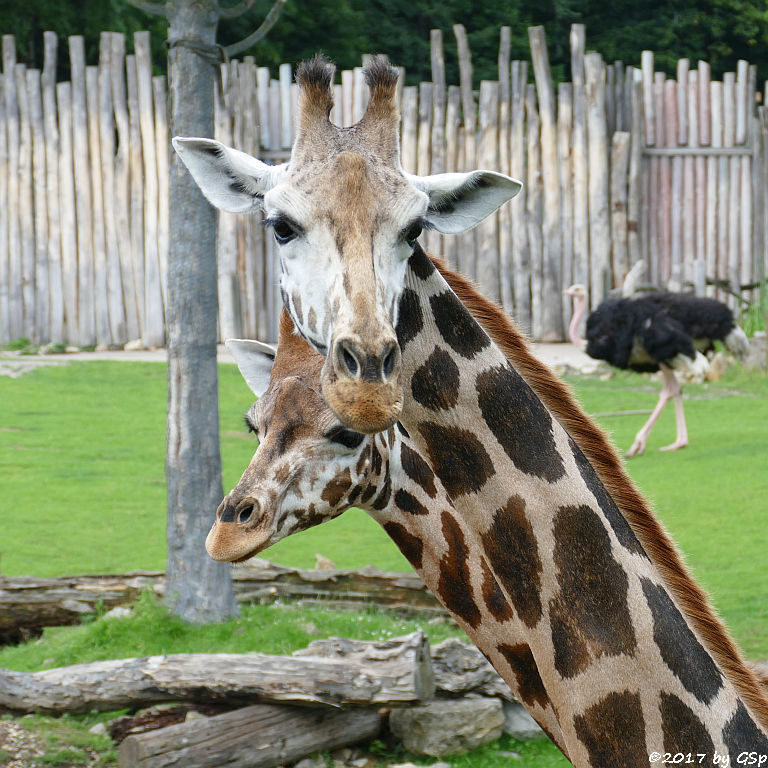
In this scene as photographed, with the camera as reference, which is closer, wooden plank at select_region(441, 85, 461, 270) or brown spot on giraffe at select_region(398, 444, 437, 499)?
brown spot on giraffe at select_region(398, 444, 437, 499)

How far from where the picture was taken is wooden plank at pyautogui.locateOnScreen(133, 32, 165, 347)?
599 inches

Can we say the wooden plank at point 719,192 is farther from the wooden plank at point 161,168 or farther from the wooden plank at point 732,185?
the wooden plank at point 161,168

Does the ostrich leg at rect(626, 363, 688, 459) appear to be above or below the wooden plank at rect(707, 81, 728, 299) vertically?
below

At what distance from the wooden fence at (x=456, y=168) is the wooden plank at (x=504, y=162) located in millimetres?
27

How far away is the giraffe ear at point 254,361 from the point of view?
378 cm

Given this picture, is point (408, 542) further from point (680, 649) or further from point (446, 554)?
point (680, 649)

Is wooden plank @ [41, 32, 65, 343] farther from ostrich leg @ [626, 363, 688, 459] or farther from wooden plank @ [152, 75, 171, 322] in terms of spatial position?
ostrich leg @ [626, 363, 688, 459]

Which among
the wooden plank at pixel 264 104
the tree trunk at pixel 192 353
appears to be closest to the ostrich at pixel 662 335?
the tree trunk at pixel 192 353

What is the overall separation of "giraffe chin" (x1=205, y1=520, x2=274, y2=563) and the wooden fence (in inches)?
496

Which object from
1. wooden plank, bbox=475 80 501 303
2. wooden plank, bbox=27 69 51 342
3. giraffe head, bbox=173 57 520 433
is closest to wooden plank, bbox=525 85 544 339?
wooden plank, bbox=475 80 501 303

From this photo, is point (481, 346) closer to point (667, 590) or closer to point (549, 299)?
point (667, 590)

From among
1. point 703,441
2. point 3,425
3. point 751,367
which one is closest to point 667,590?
point 703,441

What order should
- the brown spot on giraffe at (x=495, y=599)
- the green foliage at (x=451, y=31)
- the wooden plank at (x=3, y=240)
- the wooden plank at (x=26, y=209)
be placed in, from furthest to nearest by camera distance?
the green foliage at (x=451, y=31) < the wooden plank at (x=3, y=240) < the wooden plank at (x=26, y=209) < the brown spot on giraffe at (x=495, y=599)

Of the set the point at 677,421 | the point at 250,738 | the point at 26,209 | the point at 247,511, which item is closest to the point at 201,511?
the point at 250,738
